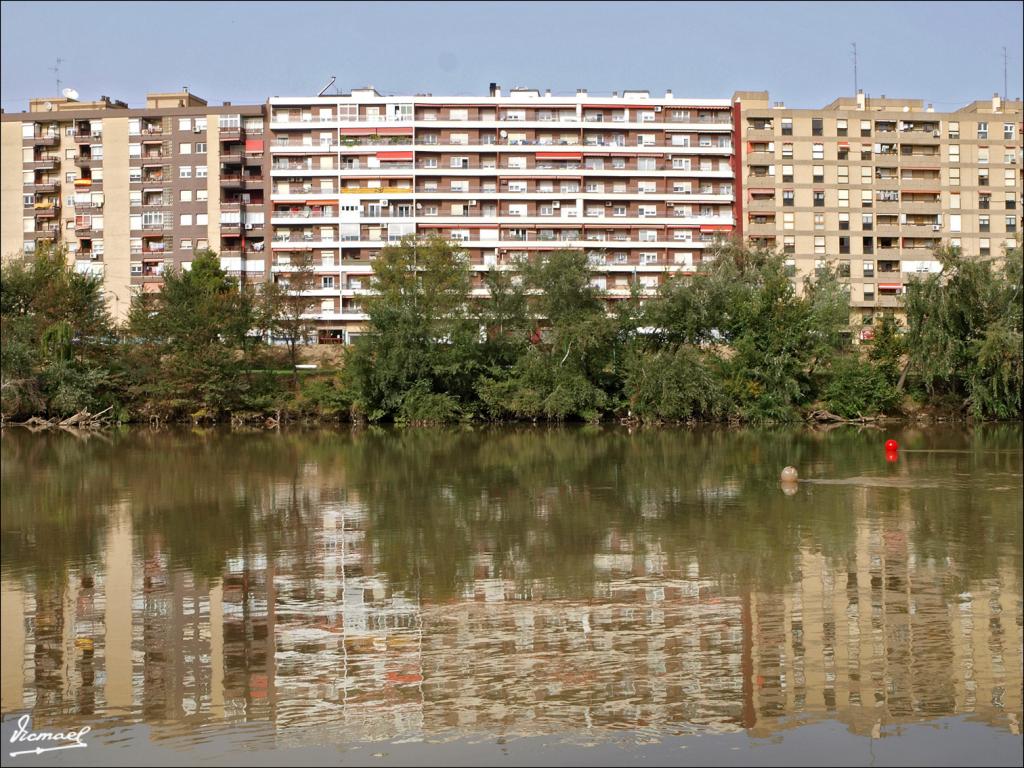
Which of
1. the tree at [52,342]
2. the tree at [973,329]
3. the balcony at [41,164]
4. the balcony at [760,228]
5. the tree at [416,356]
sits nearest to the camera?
the tree at [973,329]

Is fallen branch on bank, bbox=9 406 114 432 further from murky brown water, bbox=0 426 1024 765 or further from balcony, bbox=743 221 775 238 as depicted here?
balcony, bbox=743 221 775 238

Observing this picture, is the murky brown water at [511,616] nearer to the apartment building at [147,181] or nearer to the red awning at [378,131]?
the apartment building at [147,181]

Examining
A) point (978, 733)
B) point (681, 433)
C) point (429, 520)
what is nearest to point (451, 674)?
point (978, 733)

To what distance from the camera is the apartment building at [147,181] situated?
382 feet

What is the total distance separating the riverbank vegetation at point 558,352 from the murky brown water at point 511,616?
36249 millimetres

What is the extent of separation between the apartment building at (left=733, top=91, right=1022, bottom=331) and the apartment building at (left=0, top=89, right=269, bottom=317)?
49.0 metres

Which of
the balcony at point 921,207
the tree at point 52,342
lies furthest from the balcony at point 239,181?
the balcony at point 921,207

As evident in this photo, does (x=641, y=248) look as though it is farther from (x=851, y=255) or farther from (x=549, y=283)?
(x=549, y=283)

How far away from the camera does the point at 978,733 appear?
1396 cm

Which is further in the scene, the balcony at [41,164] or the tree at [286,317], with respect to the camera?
the balcony at [41,164]

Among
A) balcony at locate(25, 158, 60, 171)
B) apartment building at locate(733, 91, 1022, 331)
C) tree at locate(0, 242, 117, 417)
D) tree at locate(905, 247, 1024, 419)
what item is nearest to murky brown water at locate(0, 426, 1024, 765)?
tree at locate(905, 247, 1024, 419)

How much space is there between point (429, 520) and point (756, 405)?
155ft

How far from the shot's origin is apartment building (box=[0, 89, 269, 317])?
382 feet

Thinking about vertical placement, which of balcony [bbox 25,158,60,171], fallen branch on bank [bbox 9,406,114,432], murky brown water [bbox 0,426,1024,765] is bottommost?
murky brown water [bbox 0,426,1024,765]
